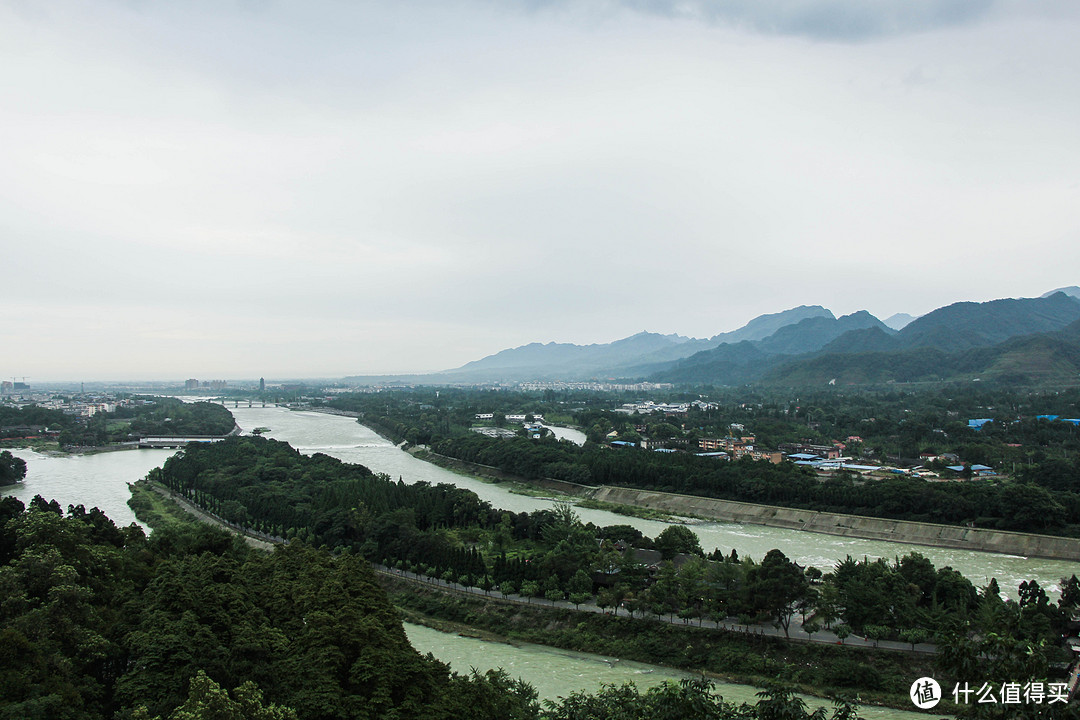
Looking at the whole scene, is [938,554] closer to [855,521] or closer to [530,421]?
[855,521]

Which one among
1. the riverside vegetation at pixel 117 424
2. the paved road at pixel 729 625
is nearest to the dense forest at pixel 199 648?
the paved road at pixel 729 625

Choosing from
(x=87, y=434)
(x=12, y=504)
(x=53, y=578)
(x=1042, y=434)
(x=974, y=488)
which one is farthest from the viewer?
(x=87, y=434)

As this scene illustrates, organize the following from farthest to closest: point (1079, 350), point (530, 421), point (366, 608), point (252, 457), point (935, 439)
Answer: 1. point (1079, 350)
2. point (530, 421)
3. point (935, 439)
4. point (252, 457)
5. point (366, 608)

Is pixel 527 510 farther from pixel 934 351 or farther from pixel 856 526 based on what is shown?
pixel 934 351

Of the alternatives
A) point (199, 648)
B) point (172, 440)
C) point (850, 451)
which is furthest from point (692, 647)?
point (172, 440)

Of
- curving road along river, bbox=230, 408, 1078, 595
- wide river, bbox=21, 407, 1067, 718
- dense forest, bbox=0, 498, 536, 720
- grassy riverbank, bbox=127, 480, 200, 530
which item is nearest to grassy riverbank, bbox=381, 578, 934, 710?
wide river, bbox=21, 407, 1067, 718

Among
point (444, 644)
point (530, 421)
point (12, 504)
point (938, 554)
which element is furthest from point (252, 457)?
point (530, 421)

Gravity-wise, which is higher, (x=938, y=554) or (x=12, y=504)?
(x=12, y=504)
